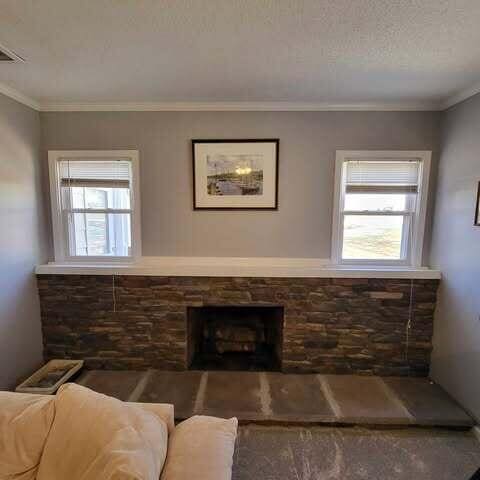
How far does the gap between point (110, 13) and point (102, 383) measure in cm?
277

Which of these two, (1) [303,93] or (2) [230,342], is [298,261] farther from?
(1) [303,93]

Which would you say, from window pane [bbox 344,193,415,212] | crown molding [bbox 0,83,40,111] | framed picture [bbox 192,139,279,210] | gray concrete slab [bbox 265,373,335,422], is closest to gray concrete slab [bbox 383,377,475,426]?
gray concrete slab [bbox 265,373,335,422]

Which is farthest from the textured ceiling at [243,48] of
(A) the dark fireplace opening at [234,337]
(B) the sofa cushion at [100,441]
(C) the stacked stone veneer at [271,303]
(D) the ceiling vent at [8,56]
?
(A) the dark fireplace opening at [234,337]

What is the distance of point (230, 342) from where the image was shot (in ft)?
10.1

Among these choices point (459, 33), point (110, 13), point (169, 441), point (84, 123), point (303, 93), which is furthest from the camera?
point (84, 123)

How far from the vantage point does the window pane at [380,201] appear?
2793 millimetres

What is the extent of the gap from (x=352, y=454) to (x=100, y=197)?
9.91 feet

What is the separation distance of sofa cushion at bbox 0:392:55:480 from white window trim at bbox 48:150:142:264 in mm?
1692

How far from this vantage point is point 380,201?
2.80m

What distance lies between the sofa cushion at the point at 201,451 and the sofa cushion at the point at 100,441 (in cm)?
5

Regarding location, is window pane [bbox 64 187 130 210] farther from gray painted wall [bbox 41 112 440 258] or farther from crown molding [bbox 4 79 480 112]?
crown molding [bbox 4 79 480 112]

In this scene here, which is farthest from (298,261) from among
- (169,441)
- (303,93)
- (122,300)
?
(169,441)

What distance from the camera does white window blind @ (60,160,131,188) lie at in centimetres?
282

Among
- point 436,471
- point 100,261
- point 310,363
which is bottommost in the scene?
point 436,471
